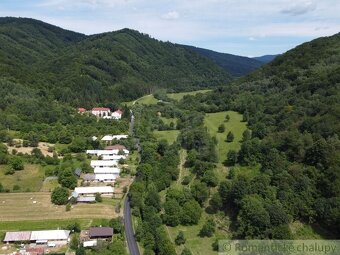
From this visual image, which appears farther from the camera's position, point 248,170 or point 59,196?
point 248,170

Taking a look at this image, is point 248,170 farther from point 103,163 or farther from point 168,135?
point 168,135

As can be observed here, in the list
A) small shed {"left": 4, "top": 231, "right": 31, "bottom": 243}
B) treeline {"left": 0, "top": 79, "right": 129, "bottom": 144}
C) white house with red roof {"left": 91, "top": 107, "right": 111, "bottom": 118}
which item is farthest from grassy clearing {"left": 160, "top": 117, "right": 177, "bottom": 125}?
small shed {"left": 4, "top": 231, "right": 31, "bottom": 243}

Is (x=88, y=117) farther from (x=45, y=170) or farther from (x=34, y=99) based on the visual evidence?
(x=45, y=170)

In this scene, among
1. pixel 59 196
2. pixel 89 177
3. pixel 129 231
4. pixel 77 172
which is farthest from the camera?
pixel 77 172

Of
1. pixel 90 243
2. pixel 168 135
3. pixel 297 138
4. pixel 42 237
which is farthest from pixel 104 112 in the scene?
pixel 90 243

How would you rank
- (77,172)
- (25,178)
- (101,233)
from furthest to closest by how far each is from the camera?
(77,172), (25,178), (101,233)

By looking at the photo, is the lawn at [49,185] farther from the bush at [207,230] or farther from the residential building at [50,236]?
the bush at [207,230]

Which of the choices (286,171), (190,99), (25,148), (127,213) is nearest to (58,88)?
(190,99)

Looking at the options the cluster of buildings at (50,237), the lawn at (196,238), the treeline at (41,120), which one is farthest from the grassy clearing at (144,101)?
the cluster of buildings at (50,237)
